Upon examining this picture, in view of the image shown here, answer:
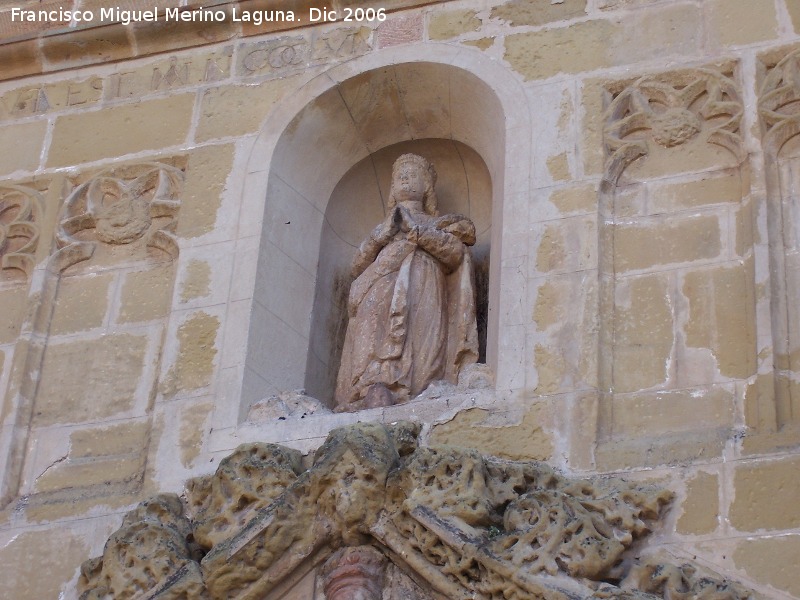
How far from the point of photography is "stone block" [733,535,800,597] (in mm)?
6855

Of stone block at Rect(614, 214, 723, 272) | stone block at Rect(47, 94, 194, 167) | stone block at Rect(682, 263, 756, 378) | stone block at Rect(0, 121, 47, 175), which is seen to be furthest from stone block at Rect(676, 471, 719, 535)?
stone block at Rect(0, 121, 47, 175)

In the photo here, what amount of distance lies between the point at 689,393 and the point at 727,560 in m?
0.76

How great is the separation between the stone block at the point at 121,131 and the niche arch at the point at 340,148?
478 millimetres

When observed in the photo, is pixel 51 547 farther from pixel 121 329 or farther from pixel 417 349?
pixel 417 349

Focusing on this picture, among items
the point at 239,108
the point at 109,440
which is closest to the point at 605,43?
the point at 239,108

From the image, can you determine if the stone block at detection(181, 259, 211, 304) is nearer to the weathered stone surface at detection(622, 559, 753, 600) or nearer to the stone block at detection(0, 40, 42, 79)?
the stone block at detection(0, 40, 42, 79)

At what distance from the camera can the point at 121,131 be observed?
925 cm

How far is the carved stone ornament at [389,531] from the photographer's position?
275 inches

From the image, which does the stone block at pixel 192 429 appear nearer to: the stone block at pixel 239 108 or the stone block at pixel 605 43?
the stone block at pixel 239 108

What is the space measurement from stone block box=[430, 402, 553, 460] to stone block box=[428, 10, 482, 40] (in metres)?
2.02

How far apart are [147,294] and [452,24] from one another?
179 centimetres

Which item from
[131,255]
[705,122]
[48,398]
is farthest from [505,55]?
[48,398]

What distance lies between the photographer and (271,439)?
25.9 feet

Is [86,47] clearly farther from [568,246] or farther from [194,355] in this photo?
[568,246]
